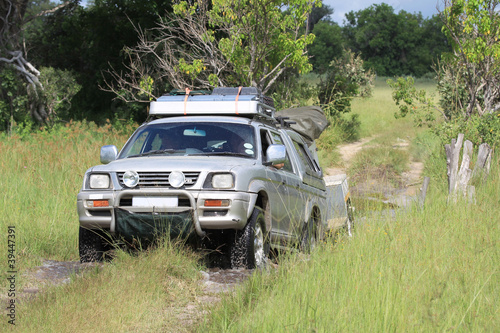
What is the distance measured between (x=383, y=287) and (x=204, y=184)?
2.16 m

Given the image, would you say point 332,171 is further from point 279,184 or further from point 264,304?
point 264,304

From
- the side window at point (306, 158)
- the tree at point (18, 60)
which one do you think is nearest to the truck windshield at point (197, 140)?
the side window at point (306, 158)

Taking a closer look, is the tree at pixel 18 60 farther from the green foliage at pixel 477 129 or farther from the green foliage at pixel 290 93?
the green foliage at pixel 477 129

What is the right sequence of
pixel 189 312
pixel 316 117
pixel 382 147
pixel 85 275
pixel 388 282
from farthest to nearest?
pixel 382 147 → pixel 316 117 → pixel 85 275 → pixel 189 312 → pixel 388 282

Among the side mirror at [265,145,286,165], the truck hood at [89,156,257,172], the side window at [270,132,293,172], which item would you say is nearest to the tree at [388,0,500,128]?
the side window at [270,132,293,172]

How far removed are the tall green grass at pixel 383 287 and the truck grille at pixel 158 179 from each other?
3.86 ft

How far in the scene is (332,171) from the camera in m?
18.9

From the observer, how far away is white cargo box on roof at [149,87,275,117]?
7.75 m

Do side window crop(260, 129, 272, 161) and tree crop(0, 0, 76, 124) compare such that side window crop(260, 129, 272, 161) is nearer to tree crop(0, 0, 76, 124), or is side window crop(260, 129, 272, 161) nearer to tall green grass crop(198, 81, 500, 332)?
tall green grass crop(198, 81, 500, 332)

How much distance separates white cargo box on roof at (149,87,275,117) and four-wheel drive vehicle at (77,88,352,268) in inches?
0.5

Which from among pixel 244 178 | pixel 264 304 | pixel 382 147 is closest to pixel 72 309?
pixel 264 304

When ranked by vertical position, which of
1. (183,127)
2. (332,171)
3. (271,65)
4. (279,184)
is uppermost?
(271,65)

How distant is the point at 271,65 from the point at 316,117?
1.75 metres

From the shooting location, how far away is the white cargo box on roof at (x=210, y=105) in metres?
7.75
